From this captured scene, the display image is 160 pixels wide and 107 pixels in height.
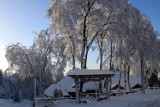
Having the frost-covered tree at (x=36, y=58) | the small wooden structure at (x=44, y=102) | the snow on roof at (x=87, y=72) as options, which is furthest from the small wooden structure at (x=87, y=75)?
the frost-covered tree at (x=36, y=58)

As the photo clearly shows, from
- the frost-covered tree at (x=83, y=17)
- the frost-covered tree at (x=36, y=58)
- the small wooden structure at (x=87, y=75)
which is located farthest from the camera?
the frost-covered tree at (x=36, y=58)

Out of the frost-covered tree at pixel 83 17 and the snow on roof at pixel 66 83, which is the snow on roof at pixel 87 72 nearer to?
the frost-covered tree at pixel 83 17

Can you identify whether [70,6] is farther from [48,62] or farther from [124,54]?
[48,62]

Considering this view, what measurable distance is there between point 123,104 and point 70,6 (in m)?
13.2

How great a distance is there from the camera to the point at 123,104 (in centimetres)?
2817

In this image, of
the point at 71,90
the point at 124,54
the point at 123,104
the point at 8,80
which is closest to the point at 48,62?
the point at 71,90

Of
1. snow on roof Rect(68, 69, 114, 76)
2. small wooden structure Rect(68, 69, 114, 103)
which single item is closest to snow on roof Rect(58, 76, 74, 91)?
small wooden structure Rect(68, 69, 114, 103)

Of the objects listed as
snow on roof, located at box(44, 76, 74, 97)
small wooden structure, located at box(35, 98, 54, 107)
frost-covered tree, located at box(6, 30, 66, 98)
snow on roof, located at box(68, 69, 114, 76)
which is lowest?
small wooden structure, located at box(35, 98, 54, 107)

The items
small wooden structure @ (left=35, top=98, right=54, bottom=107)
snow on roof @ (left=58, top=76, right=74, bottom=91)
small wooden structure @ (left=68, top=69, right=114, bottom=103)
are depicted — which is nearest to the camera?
small wooden structure @ (left=35, top=98, right=54, bottom=107)

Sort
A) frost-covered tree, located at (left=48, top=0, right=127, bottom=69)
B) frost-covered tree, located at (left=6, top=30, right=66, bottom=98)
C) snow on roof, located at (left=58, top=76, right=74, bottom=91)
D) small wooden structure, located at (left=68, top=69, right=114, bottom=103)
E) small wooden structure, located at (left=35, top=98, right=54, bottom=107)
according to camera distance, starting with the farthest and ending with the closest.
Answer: snow on roof, located at (left=58, top=76, right=74, bottom=91) < frost-covered tree, located at (left=6, top=30, right=66, bottom=98) < frost-covered tree, located at (left=48, top=0, right=127, bottom=69) < small wooden structure, located at (left=68, top=69, right=114, bottom=103) < small wooden structure, located at (left=35, top=98, right=54, bottom=107)

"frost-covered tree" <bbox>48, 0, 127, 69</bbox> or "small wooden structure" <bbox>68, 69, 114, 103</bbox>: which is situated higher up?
"frost-covered tree" <bbox>48, 0, 127, 69</bbox>

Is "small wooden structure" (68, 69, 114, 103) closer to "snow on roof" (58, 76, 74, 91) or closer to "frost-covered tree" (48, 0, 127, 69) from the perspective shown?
"frost-covered tree" (48, 0, 127, 69)

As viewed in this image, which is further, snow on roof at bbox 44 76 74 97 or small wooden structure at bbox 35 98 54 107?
snow on roof at bbox 44 76 74 97

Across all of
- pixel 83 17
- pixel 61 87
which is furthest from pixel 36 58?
pixel 83 17
